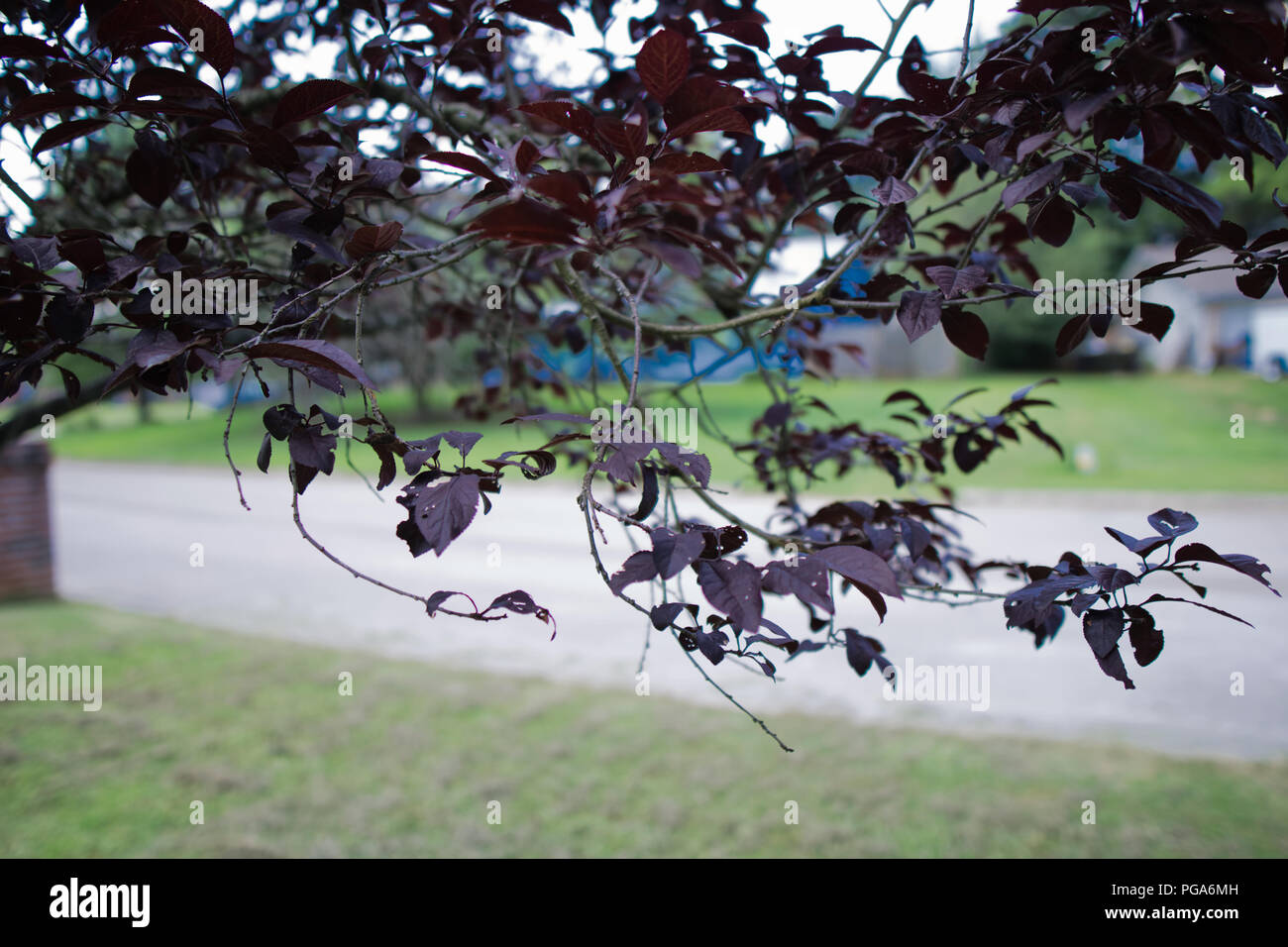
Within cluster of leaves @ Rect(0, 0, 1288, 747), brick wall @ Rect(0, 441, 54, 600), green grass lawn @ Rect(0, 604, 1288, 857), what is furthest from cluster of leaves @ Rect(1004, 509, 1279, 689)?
brick wall @ Rect(0, 441, 54, 600)

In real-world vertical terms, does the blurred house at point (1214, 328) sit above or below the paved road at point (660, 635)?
above

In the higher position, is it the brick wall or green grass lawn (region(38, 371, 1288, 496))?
green grass lawn (region(38, 371, 1288, 496))

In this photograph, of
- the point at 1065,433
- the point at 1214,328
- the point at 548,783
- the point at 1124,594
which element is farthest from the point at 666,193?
the point at 1214,328

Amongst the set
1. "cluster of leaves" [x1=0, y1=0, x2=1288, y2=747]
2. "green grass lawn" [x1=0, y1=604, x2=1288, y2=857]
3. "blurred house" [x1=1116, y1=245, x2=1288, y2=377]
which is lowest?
"green grass lawn" [x1=0, y1=604, x2=1288, y2=857]

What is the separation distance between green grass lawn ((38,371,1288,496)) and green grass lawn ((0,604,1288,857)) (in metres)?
1.63

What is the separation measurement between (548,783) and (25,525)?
199 inches

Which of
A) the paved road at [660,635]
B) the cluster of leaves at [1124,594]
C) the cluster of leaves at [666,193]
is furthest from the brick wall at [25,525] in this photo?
the cluster of leaves at [1124,594]

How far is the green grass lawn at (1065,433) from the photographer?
35.3 ft

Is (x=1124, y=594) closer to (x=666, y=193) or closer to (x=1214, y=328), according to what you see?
(x=666, y=193)

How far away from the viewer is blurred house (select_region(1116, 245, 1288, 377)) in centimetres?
A: 2116

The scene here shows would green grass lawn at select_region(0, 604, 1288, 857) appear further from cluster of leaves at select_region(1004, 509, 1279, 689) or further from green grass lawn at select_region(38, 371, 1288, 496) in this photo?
cluster of leaves at select_region(1004, 509, 1279, 689)

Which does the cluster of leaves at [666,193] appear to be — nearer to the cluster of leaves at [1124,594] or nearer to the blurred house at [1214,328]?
the cluster of leaves at [1124,594]

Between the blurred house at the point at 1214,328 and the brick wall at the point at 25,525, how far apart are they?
73.7 feet

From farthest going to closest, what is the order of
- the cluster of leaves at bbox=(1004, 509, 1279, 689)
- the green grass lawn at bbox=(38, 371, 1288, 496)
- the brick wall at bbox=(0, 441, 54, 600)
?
1. the green grass lawn at bbox=(38, 371, 1288, 496)
2. the brick wall at bbox=(0, 441, 54, 600)
3. the cluster of leaves at bbox=(1004, 509, 1279, 689)
